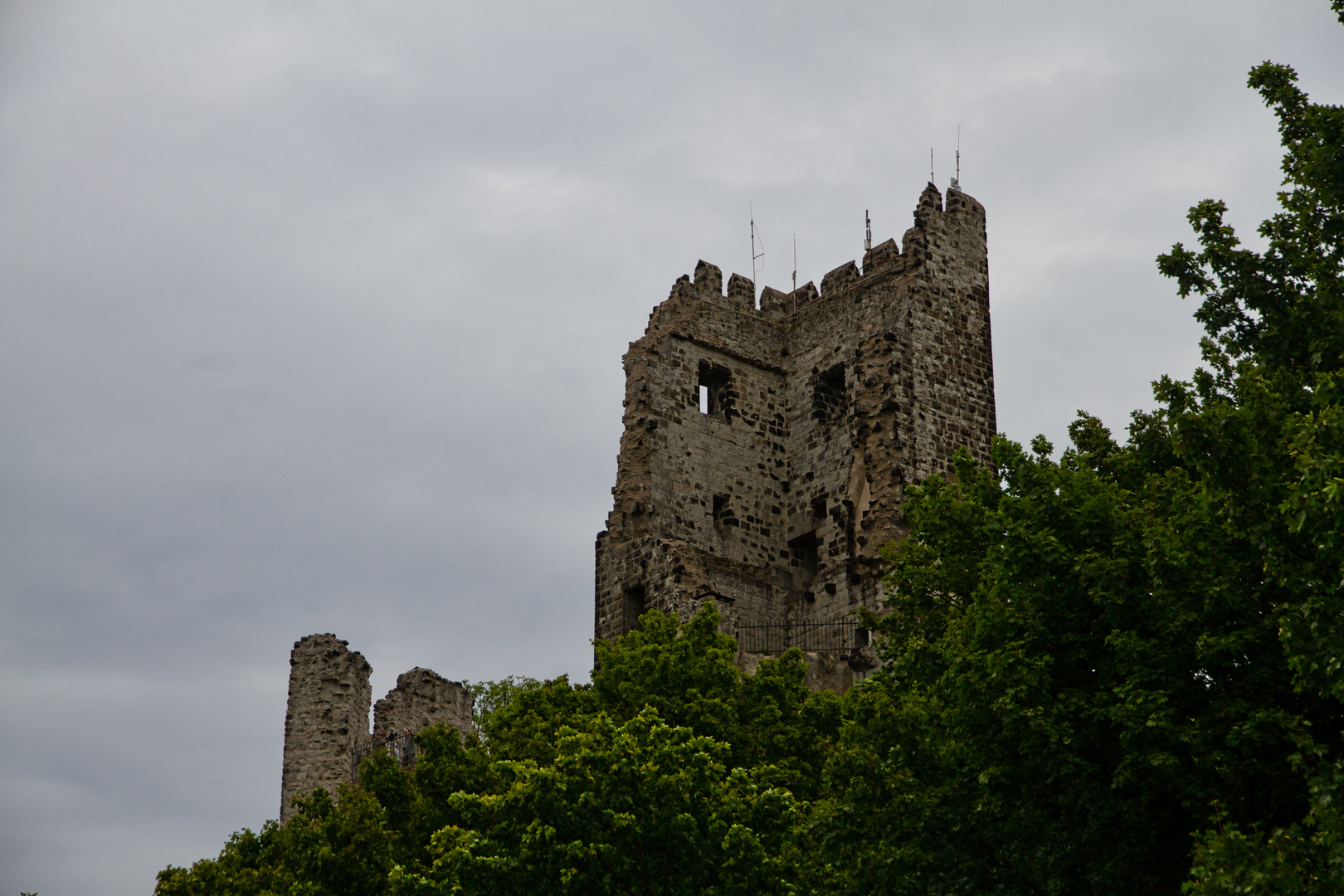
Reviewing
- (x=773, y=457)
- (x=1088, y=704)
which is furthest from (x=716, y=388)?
(x=1088, y=704)

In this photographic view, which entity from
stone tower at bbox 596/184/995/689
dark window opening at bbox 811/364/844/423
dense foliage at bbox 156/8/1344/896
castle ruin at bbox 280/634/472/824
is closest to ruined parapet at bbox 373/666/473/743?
castle ruin at bbox 280/634/472/824

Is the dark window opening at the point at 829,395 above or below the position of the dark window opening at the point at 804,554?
above

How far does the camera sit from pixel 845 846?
688 inches

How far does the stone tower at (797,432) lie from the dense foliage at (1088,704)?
1041cm

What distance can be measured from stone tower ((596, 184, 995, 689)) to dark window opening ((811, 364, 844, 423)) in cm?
4

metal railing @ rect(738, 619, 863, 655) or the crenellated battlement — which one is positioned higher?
the crenellated battlement

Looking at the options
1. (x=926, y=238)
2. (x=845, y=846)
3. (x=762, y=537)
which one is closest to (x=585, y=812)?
(x=845, y=846)

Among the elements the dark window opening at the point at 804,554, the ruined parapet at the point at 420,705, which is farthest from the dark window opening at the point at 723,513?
the ruined parapet at the point at 420,705

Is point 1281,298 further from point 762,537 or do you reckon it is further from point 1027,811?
point 762,537

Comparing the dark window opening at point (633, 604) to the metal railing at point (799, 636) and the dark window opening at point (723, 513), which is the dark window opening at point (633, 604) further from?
the dark window opening at point (723, 513)

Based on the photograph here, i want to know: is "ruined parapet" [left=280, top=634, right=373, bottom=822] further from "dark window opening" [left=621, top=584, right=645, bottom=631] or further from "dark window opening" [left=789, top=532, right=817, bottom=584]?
"dark window opening" [left=789, top=532, right=817, bottom=584]

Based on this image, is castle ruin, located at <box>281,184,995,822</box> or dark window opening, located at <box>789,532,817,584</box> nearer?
castle ruin, located at <box>281,184,995,822</box>

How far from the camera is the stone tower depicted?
3194 centimetres

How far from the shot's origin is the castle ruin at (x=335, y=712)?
32.3 meters
